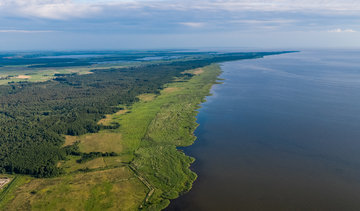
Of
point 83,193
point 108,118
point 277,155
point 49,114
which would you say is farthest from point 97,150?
point 49,114

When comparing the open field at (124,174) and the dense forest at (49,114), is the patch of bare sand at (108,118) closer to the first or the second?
the open field at (124,174)

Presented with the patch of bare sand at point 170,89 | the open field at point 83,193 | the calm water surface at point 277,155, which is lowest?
the open field at point 83,193

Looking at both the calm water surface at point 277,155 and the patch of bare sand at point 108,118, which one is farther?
the patch of bare sand at point 108,118

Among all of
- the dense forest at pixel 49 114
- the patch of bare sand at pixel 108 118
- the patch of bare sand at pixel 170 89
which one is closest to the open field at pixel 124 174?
the patch of bare sand at pixel 108 118

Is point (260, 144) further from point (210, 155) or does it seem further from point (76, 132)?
point (76, 132)

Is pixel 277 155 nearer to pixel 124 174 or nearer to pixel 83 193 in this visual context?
pixel 124 174
